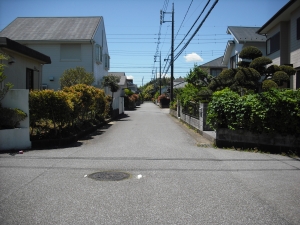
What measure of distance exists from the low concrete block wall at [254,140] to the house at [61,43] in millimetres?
17865

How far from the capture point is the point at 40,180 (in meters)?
6.28

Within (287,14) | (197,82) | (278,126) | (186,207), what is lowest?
(186,207)

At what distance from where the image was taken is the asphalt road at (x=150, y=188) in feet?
14.6

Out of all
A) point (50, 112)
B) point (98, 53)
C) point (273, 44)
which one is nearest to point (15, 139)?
point (50, 112)

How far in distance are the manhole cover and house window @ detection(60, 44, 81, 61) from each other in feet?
69.4

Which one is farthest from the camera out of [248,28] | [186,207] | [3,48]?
[248,28]

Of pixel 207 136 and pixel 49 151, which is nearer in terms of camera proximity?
pixel 49 151

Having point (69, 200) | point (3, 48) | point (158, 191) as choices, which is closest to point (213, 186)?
point (158, 191)

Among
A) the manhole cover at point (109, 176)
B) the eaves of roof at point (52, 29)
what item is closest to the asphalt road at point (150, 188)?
the manhole cover at point (109, 176)

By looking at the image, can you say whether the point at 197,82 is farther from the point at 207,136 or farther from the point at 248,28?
the point at 207,136

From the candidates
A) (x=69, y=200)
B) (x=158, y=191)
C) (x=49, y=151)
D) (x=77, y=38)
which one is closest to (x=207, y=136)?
(x=49, y=151)

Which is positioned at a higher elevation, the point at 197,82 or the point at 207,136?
the point at 197,82

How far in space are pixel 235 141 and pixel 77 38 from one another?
19036 millimetres

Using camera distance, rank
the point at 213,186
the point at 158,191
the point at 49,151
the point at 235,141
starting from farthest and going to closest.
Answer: the point at 235,141 → the point at 49,151 → the point at 213,186 → the point at 158,191
